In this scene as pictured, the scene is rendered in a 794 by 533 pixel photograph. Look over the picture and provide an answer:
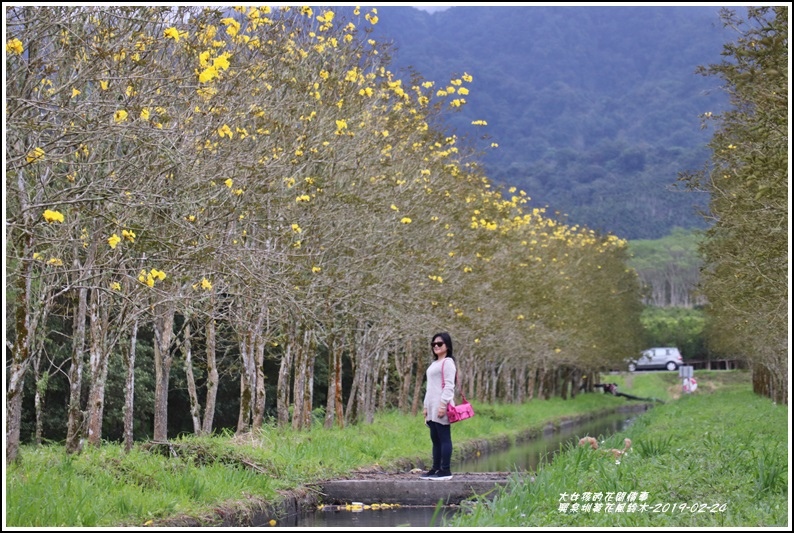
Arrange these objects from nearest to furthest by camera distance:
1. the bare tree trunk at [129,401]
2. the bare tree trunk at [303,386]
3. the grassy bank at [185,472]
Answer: the grassy bank at [185,472]
the bare tree trunk at [129,401]
the bare tree trunk at [303,386]

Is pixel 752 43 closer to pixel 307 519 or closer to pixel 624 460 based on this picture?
pixel 624 460

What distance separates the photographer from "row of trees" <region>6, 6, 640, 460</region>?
33.1ft

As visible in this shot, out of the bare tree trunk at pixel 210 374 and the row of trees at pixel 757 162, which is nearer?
the row of trees at pixel 757 162

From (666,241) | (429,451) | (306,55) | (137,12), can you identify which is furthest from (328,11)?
(666,241)

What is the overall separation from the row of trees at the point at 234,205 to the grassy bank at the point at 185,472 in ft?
3.26

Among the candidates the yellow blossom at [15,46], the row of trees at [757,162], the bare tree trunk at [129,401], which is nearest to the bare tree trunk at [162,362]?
the bare tree trunk at [129,401]

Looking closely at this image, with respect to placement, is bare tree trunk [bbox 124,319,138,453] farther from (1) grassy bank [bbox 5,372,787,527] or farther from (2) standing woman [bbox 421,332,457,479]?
(2) standing woman [bbox 421,332,457,479]

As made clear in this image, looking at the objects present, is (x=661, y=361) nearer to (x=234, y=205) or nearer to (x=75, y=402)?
(x=75, y=402)

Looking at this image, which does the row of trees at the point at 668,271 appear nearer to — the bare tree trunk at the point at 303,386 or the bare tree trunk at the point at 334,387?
the bare tree trunk at the point at 334,387

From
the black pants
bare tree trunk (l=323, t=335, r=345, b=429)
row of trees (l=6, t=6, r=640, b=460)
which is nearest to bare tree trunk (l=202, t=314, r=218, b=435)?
row of trees (l=6, t=6, r=640, b=460)

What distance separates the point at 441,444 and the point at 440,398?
2.45 ft

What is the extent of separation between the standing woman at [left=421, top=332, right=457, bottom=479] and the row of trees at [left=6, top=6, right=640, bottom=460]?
215 centimetres

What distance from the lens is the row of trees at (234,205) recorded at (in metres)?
10.1

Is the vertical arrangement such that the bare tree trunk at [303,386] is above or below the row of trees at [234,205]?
below
